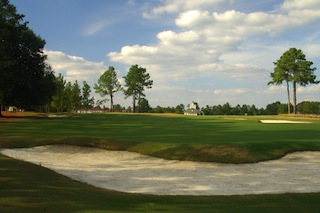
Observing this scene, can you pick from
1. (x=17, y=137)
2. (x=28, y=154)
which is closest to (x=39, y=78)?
(x=17, y=137)

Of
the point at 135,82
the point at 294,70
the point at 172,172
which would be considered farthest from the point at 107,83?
the point at 172,172

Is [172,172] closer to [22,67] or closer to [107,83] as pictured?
[22,67]

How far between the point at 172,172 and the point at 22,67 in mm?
39655

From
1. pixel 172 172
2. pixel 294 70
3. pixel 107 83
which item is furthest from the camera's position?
pixel 107 83

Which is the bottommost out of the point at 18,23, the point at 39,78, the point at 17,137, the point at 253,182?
the point at 253,182

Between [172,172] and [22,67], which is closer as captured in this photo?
[172,172]

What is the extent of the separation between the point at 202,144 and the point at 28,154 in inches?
395

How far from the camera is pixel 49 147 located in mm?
21609

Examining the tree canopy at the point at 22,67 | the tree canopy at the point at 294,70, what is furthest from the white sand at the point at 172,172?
the tree canopy at the point at 294,70

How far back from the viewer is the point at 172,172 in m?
16.8

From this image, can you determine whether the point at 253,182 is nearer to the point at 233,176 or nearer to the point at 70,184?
the point at 233,176

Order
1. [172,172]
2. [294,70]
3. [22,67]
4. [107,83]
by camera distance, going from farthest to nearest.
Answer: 1. [107,83]
2. [294,70]
3. [22,67]
4. [172,172]

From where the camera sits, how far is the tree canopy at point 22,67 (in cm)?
4566

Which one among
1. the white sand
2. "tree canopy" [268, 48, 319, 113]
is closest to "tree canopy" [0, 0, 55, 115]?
the white sand
